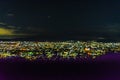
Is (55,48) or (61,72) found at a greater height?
(55,48)

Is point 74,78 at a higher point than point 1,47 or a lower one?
lower

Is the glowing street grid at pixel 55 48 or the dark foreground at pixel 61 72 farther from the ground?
the glowing street grid at pixel 55 48

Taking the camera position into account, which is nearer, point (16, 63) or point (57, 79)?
point (57, 79)

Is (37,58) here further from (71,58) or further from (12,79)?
(12,79)

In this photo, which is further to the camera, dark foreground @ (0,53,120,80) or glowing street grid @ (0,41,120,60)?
dark foreground @ (0,53,120,80)

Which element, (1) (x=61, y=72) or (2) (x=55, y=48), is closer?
(1) (x=61, y=72)

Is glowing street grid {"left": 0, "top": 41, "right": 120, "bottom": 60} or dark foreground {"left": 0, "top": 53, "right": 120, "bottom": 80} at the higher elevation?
glowing street grid {"left": 0, "top": 41, "right": 120, "bottom": 60}

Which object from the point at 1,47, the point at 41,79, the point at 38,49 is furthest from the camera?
the point at 38,49

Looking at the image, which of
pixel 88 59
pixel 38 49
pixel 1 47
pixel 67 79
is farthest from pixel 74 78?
pixel 88 59

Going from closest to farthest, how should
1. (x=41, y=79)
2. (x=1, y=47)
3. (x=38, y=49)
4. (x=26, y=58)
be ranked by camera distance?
(x=1, y=47) < (x=41, y=79) < (x=38, y=49) < (x=26, y=58)

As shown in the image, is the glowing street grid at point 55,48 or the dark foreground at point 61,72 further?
the dark foreground at point 61,72

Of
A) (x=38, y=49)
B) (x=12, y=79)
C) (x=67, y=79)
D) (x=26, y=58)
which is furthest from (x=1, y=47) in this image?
(x=26, y=58)
